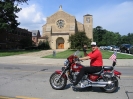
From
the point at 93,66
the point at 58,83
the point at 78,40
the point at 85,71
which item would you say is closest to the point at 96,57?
the point at 93,66

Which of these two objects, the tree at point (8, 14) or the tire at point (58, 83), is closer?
the tire at point (58, 83)

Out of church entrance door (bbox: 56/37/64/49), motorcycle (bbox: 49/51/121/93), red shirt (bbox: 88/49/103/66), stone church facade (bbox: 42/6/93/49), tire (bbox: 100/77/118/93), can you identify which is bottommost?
tire (bbox: 100/77/118/93)

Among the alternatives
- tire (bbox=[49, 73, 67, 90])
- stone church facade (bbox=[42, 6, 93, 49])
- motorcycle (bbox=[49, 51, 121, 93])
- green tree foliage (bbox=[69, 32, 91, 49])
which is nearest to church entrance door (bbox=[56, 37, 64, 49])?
stone church facade (bbox=[42, 6, 93, 49])

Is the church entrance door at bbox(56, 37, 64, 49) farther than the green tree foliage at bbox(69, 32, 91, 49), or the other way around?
the church entrance door at bbox(56, 37, 64, 49)

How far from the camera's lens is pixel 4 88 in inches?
288

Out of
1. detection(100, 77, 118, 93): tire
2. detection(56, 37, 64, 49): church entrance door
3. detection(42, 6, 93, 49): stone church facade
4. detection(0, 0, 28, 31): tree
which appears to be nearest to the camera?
detection(100, 77, 118, 93): tire

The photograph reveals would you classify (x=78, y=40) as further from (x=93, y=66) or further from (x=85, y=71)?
(x=85, y=71)

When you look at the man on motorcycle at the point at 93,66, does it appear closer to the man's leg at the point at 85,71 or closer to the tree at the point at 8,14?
the man's leg at the point at 85,71

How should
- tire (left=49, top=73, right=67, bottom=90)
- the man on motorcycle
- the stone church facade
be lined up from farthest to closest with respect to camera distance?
the stone church facade < tire (left=49, top=73, right=67, bottom=90) < the man on motorcycle

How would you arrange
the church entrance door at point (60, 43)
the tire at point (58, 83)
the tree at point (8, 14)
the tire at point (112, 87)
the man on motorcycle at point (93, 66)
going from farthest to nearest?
1. the church entrance door at point (60, 43)
2. the tree at point (8, 14)
3. the tire at point (58, 83)
4. the tire at point (112, 87)
5. the man on motorcycle at point (93, 66)

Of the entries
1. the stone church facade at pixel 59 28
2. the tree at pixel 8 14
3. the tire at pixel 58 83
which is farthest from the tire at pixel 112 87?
the stone church facade at pixel 59 28

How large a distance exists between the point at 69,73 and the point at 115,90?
175cm

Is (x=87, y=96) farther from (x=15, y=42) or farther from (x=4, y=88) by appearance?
(x=15, y=42)

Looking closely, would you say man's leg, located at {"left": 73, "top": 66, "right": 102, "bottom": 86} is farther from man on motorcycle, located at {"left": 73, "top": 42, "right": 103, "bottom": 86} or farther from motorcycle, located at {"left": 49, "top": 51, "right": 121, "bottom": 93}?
motorcycle, located at {"left": 49, "top": 51, "right": 121, "bottom": 93}
